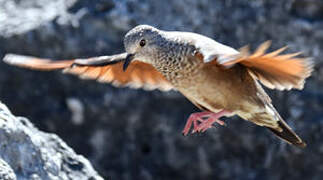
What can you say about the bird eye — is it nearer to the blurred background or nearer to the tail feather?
the tail feather

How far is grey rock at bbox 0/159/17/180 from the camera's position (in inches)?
145

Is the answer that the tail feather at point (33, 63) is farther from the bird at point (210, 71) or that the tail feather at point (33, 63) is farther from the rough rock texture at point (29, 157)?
the rough rock texture at point (29, 157)

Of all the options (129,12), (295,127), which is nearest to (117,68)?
(129,12)

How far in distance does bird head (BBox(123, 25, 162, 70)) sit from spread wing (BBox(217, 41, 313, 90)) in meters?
0.61

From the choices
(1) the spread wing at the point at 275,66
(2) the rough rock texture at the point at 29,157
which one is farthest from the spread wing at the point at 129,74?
(2) the rough rock texture at the point at 29,157

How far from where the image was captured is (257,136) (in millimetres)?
6320

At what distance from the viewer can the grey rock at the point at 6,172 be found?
12.0 ft

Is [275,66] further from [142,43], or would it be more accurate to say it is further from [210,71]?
[142,43]

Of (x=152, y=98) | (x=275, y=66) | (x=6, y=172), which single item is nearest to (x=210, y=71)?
(x=275, y=66)

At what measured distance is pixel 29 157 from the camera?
13.1 feet

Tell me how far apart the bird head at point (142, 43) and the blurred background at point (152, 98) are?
159 centimetres

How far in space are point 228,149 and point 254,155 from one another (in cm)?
23

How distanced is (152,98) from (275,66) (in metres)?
2.20

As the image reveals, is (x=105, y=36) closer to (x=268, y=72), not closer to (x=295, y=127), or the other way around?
(x=295, y=127)
